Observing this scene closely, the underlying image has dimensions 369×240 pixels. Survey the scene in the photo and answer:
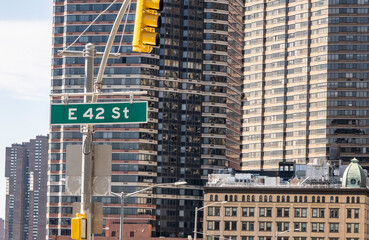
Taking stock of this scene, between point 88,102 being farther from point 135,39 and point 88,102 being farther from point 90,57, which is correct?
point 135,39

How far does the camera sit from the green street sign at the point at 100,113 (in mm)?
27484

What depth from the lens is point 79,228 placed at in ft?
90.7

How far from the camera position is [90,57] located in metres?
29.1

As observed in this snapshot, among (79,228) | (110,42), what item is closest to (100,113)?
(110,42)

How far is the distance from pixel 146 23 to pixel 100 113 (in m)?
3.95

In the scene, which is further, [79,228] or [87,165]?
[87,165]

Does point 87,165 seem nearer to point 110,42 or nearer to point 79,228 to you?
point 79,228

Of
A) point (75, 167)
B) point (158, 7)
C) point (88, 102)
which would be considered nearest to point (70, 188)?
point (75, 167)

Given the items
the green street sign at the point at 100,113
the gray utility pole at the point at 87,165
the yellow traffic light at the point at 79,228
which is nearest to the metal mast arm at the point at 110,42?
the gray utility pole at the point at 87,165

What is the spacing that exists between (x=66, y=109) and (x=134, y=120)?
2.03 meters

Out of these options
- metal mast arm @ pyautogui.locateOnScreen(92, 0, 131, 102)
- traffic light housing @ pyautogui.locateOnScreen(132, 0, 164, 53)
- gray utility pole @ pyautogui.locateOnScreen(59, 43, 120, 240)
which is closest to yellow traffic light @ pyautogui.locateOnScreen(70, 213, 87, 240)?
gray utility pole @ pyautogui.locateOnScreen(59, 43, 120, 240)

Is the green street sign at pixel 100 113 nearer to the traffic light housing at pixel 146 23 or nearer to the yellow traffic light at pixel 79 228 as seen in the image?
the yellow traffic light at pixel 79 228

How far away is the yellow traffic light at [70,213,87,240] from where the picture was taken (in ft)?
90.6

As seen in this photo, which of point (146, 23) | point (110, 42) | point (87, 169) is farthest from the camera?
point (87, 169)
